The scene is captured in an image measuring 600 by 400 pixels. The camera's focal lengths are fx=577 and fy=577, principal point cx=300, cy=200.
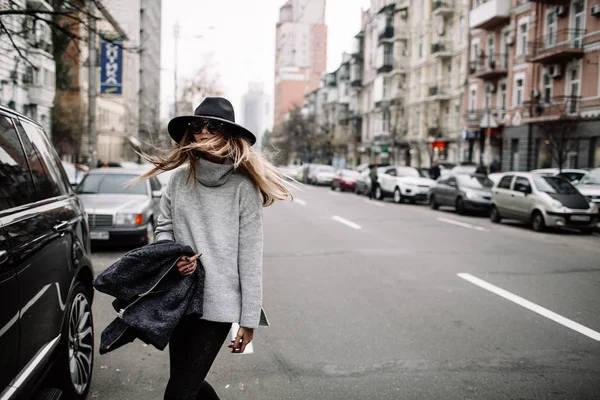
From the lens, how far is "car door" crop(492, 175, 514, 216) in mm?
17237

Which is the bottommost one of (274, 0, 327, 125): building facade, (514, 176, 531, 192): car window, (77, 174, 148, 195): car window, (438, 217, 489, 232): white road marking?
(438, 217, 489, 232): white road marking

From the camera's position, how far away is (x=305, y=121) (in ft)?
238

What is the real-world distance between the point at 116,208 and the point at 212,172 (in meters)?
8.24

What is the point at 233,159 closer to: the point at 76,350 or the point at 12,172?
the point at 12,172

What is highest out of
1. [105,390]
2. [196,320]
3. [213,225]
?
[213,225]

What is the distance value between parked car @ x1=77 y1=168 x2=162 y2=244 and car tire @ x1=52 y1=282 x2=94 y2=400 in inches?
245

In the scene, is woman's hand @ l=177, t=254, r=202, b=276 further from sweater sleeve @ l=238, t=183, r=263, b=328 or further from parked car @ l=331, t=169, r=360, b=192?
parked car @ l=331, t=169, r=360, b=192

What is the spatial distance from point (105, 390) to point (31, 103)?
111 ft

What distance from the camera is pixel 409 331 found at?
556 centimetres

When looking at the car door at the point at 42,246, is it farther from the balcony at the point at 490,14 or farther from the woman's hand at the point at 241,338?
the balcony at the point at 490,14

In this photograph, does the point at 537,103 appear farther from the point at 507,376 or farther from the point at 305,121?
the point at 305,121

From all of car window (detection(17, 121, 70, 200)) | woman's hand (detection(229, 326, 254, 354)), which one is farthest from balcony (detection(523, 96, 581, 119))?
woman's hand (detection(229, 326, 254, 354))

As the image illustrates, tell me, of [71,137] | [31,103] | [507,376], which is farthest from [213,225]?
[71,137]

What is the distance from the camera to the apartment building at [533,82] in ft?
91.9
